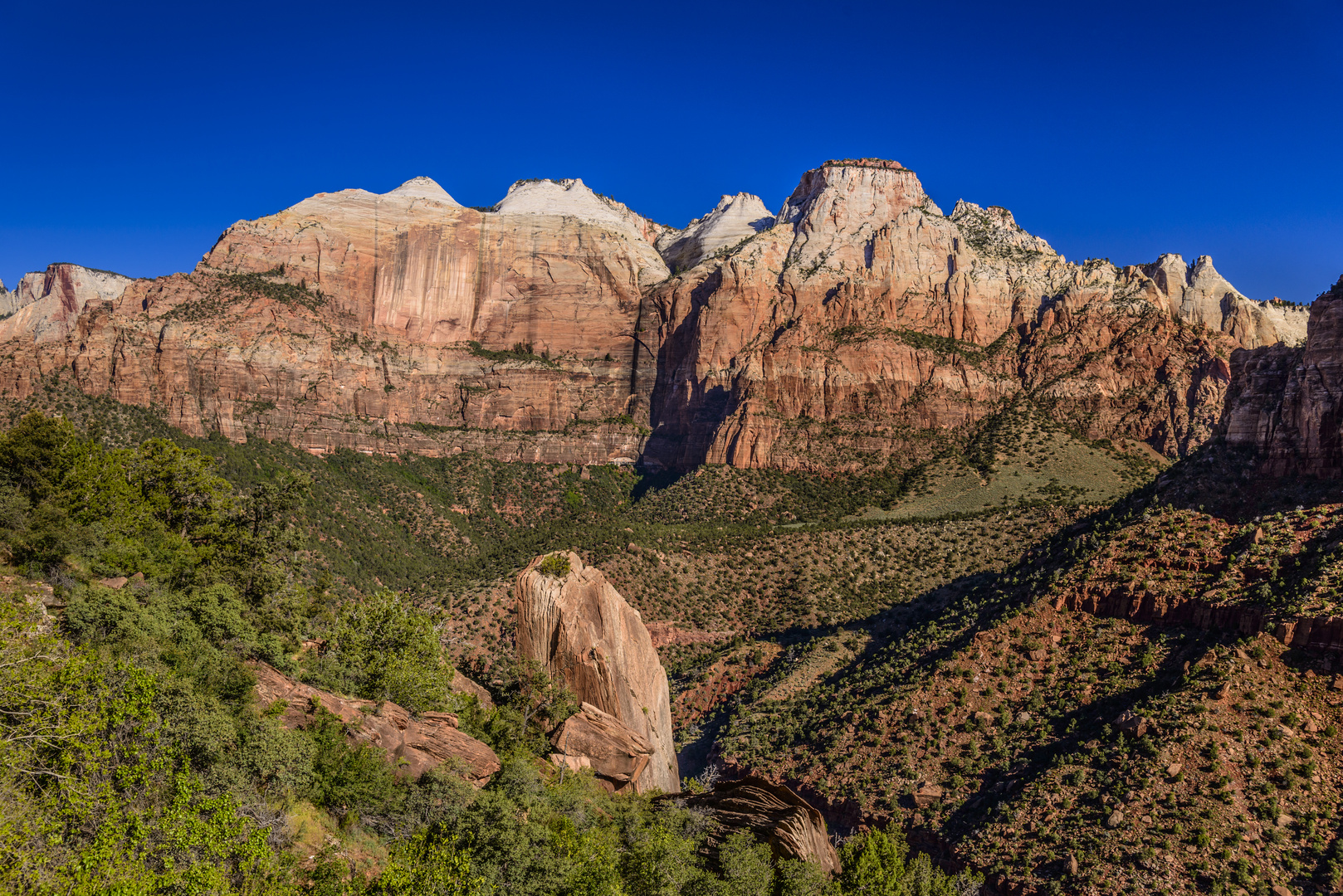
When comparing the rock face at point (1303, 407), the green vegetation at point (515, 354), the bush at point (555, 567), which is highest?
the green vegetation at point (515, 354)

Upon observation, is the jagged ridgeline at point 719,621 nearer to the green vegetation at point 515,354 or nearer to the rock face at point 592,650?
the rock face at point 592,650

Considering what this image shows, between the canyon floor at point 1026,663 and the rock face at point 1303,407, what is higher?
the rock face at point 1303,407

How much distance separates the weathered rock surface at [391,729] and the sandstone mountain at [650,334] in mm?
96476

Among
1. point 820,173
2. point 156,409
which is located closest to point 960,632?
point 156,409

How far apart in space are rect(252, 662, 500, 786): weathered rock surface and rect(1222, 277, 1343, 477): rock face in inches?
1894

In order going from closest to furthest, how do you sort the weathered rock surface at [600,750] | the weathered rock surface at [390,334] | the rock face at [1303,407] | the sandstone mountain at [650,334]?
the weathered rock surface at [600,750], the rock face at [1303,407], the weathered rock surface at [390,334], the sandstone mountain at [650,334]

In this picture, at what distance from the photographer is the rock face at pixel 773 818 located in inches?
1163

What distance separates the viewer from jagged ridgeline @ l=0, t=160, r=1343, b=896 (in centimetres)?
2378

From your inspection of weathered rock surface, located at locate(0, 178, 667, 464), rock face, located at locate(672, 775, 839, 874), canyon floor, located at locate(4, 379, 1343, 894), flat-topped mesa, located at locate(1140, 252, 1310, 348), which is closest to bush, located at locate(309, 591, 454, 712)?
canyon floor, located at locate(4, 379, 1343, 894)

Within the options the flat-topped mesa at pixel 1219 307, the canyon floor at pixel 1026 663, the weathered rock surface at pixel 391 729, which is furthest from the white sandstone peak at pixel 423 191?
the weathered rock surface at pixel 391 729

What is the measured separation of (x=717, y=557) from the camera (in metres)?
92.4

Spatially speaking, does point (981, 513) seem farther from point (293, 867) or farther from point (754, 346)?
point (293, 867)

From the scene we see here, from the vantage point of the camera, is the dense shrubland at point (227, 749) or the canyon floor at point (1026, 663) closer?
the dense shrubland at point (227, 749)

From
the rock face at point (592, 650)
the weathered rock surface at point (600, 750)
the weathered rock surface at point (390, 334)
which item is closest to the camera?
the weathered rock surface at point (600, 750)
